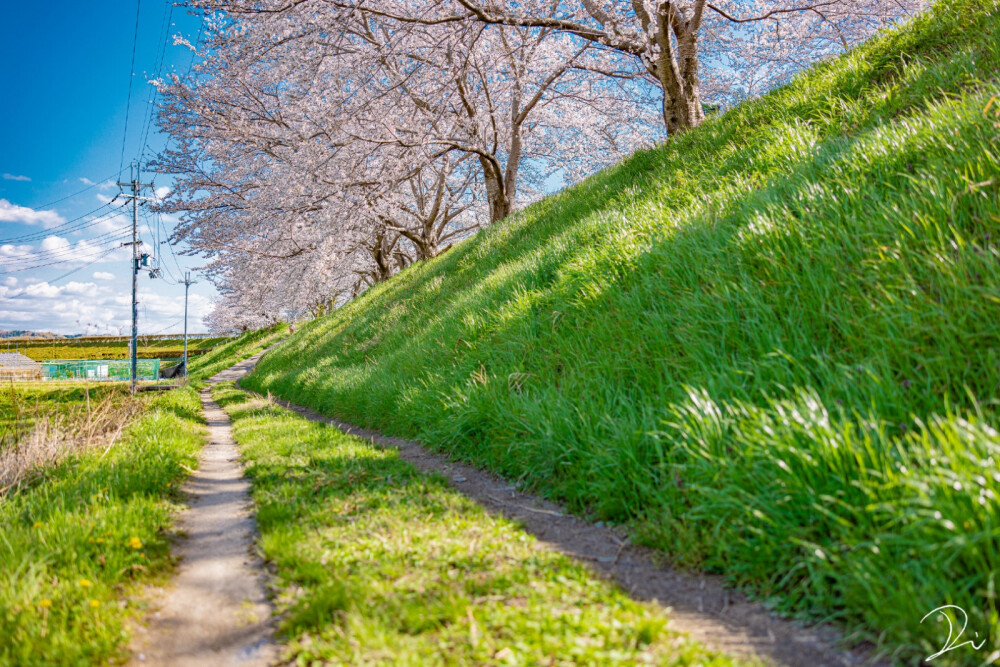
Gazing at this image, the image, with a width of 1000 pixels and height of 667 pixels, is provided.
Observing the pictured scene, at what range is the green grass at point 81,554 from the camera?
6.77 feet

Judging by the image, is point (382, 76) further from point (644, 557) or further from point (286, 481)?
point (644, 557)

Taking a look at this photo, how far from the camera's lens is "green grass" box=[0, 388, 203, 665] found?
206 centimetres

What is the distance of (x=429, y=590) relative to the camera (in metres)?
2.34

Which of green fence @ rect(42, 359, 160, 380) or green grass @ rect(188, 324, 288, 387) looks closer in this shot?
green grass @ rect(188, 324, 288, 387)

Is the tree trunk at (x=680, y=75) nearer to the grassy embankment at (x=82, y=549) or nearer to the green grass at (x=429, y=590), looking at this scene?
the green grass at (x=429, y=590)

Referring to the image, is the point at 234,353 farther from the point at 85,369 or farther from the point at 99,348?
the point at 99,348

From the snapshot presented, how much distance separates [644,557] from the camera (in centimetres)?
274

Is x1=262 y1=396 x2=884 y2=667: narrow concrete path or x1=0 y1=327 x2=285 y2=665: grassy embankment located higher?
x1=0 y1=327 x2=285 y2=665: grassy embankment

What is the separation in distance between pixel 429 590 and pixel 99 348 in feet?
338

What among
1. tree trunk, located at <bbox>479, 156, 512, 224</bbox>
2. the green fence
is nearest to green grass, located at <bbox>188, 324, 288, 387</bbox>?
the green fence

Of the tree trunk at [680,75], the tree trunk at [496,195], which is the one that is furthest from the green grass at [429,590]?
the tree trunk at [496,195]

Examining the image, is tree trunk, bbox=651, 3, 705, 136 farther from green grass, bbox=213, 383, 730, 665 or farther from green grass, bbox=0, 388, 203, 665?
green grass, bbox=0, 388, 203, 665

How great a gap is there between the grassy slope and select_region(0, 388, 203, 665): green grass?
2.48 m

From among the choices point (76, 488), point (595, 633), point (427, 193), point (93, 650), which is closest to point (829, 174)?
point (595, 633)
